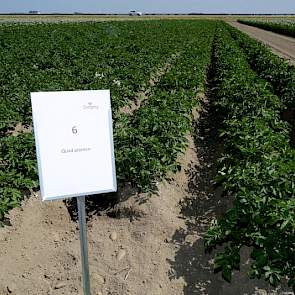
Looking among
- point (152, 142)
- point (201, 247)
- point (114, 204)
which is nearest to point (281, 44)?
point (152, 142)

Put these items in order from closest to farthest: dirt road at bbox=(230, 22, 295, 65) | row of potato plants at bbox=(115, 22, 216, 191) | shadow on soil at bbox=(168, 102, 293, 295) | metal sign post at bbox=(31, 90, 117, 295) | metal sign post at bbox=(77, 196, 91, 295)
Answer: metal sign post at bbox=(31, 90, 117, 295)
metal sign post at bbox=(77, 196, 91, 295)
shadow on soil at bbox=(168, 102, 293, 295)
row of potato plants at bbox=(115, 22, 216, 191)
dirt road at bbox=(230, 22, 295, 65)

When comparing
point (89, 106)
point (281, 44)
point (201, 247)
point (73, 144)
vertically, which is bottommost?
point (281, 44)

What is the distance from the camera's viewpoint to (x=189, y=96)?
26.0ft

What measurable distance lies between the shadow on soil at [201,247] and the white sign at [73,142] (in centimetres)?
146

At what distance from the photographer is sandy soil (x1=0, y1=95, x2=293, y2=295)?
3.80 m

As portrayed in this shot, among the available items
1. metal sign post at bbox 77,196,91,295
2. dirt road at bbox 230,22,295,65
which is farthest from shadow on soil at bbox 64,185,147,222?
dirt road at bbox 230,22,295,65

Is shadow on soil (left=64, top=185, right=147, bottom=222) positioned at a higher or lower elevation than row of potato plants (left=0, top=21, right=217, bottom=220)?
lower

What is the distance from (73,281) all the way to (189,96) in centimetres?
481

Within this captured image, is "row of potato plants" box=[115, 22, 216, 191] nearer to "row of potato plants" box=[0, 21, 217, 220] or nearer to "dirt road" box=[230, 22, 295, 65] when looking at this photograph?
"row of potato plants" box=[0, 21, 217, 220]

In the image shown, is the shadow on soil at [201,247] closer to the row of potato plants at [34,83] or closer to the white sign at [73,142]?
the row of potato plants at [34,83]

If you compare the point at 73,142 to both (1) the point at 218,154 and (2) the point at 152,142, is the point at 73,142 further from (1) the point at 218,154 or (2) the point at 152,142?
(1) the point at 218,154

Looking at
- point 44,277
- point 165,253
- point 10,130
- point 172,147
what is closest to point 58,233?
point 44,277

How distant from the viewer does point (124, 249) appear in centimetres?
429

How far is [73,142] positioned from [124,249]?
1796mm
